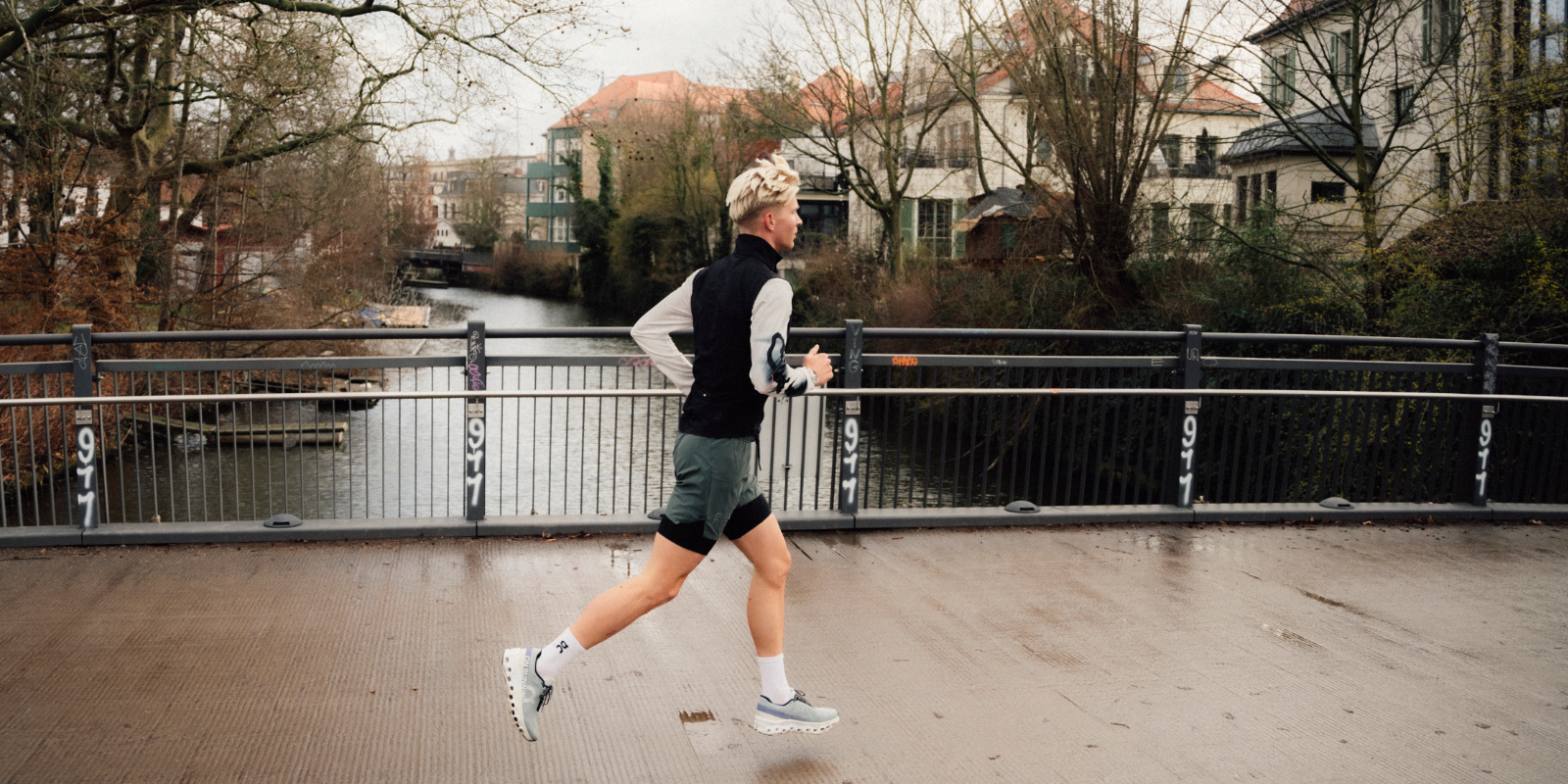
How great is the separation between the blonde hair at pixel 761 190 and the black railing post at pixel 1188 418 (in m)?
4.35

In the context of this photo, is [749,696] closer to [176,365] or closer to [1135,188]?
[176,365]

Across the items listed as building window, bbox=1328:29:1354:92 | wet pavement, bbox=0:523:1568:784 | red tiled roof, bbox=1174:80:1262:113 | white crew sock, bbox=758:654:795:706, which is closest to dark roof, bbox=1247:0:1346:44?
building window, bbox=1328:29:1354:92

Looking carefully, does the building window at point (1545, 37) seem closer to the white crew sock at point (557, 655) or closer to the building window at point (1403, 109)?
the building window at point (1403, 109)

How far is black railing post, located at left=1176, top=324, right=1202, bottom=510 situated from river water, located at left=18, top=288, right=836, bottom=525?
221cm

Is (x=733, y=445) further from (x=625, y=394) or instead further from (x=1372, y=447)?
(x=1372, y=447)

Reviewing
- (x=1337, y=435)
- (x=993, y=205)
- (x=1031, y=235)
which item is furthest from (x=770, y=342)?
(x=993, y=205)

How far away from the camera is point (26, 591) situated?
5.04 meters

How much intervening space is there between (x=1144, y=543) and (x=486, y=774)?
4.41 meters

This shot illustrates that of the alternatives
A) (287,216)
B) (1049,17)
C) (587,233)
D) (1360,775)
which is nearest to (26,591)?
(1360,775)

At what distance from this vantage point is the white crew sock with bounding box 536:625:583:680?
11.8ft

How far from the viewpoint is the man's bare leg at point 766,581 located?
371 centimetres

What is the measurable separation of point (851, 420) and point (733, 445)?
3.07m

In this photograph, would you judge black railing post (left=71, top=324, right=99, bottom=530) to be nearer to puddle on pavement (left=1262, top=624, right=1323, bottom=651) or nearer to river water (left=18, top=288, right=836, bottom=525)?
river water (left=18, top=288, right=836, bottom=525)

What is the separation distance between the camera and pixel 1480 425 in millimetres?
7559
